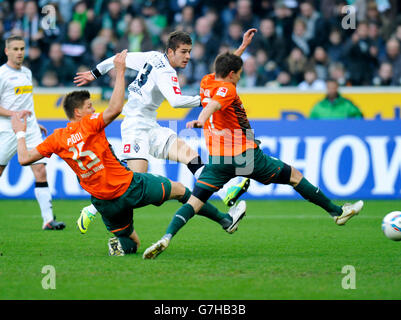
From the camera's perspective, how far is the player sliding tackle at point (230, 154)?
7016mm

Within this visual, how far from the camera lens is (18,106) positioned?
31.1 ft

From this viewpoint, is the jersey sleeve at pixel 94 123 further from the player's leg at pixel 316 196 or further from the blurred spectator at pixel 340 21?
the blurred spectator at pixel 340 21

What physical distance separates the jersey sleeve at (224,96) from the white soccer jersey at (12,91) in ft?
11.4

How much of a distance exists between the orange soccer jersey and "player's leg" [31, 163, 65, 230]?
2601 millimetres

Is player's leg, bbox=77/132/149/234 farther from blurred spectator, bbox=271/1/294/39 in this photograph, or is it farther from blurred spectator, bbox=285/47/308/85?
blurred spectator, bbox=271/1/294/39

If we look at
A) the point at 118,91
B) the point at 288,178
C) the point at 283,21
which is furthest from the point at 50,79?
the point at 118,91

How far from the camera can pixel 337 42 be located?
15.6m

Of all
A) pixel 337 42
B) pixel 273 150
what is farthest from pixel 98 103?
pixel 337 42

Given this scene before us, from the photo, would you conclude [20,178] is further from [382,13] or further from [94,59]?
[382,13]

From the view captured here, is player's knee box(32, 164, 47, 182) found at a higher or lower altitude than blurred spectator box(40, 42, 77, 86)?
lower

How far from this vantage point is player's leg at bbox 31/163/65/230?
9188 millimetres

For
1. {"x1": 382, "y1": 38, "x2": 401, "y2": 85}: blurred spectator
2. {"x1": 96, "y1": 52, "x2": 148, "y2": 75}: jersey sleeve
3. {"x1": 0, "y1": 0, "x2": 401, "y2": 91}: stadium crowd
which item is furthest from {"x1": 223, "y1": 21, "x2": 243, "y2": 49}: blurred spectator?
{"x1": 96, "y1": 52, "x2": 148, "y2": 75}: jersey sleeve

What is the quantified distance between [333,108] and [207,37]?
3581 millimetres

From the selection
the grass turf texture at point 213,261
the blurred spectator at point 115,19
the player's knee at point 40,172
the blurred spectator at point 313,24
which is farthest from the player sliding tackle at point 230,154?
the blurred spectator at point 115,19
